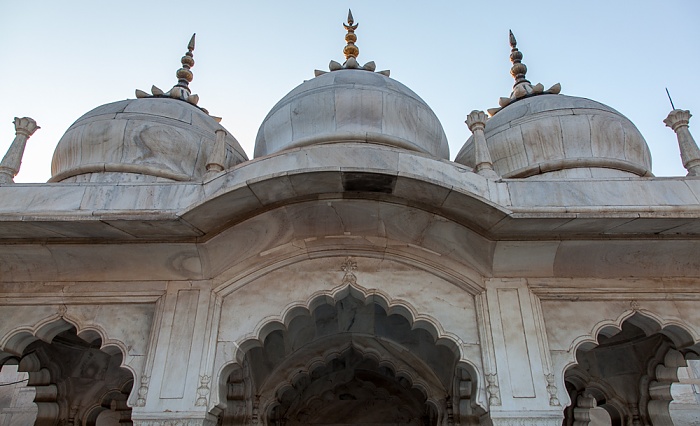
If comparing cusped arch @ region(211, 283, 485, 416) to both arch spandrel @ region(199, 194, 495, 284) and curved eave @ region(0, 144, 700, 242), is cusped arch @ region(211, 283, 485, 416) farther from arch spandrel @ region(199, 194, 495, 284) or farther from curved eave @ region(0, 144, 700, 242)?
curved eave @ region(0, 144, 700, 242)

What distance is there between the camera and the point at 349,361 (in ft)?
27.0

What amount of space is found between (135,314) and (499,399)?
3.65m

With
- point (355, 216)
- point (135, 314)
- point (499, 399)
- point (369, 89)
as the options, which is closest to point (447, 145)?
point (369, 89)

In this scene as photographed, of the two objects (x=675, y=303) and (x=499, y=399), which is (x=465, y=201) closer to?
(x=499, y=399)

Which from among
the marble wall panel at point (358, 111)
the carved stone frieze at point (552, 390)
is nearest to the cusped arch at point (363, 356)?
the carved stone frieze at point (552, 390)

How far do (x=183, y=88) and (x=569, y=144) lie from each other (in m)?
6.63

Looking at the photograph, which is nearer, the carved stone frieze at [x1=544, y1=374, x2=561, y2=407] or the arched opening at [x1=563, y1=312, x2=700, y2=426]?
the carved stone frieze at [x1=544, y1=374, x2=561, y2=407]

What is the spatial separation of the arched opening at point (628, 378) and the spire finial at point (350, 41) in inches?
248

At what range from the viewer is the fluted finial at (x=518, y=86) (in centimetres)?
897

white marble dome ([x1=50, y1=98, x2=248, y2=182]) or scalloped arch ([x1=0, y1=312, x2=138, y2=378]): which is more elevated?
white marble dome ([x1=50, y1=98, x2=248, y2=182])

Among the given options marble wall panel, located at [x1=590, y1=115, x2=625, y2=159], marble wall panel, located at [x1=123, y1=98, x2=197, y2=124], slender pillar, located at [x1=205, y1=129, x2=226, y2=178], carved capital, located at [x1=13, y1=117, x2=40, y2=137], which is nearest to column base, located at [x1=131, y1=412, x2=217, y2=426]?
slender pillar, located at [x1=205, y1=129, x2=226, y2=178]

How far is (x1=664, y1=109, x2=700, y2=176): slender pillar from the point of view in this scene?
5.86 meters

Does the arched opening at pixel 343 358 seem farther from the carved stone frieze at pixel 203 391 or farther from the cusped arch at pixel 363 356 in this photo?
the carved stone frieze at pixel 203 391

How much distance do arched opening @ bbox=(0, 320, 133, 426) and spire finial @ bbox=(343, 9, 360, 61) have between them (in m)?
6.37
